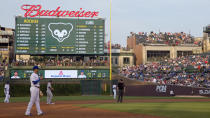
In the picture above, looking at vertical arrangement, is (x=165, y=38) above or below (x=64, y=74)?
above

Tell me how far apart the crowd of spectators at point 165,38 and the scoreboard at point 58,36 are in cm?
2265

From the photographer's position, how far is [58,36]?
42156mm

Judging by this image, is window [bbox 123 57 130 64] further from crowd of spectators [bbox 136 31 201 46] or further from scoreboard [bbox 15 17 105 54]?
scoreboard [bbox 15 17 105 54]

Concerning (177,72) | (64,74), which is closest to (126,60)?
(177,72)

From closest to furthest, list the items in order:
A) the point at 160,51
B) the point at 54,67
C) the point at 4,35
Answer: the point at 54,67 < the point at 160,51 < the point at 4,35

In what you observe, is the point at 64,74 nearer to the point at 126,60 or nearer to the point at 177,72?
the point at 177,72

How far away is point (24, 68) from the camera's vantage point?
43.6 metres

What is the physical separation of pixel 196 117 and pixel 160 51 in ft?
175

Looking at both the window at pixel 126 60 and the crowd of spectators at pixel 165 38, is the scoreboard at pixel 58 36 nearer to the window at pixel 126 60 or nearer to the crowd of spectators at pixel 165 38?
the window at pixel 126 60

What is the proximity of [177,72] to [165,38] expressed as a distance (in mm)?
21118

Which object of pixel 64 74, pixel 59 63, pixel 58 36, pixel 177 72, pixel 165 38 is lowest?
pixel 64 74

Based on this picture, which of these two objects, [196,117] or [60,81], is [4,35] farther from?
[196,117]

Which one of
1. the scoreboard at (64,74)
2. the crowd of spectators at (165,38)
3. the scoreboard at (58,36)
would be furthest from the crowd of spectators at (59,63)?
the crowd of spectators at (165,38)

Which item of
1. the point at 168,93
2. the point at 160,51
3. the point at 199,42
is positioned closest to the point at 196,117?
the point at 168,93
